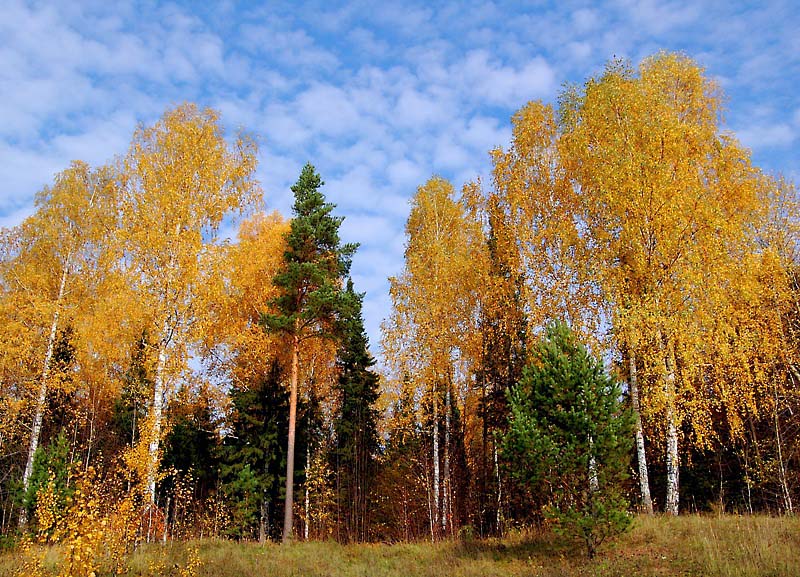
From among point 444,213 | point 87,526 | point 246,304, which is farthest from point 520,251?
point 87,526

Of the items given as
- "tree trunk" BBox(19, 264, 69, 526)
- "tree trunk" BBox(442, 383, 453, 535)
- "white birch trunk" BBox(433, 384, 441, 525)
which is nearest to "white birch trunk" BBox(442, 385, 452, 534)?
"tree trunk" BBox(442, 383, 453, 535)

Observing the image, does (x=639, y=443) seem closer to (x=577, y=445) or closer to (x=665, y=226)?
(x=577, y=445)

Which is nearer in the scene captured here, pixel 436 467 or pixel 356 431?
pixel 436 467

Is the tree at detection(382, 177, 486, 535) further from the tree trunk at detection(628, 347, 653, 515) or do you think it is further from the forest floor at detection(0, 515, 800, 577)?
the tree trunk at detection(628, 347, 653, 515)

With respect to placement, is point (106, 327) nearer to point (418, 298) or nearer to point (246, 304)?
point (246, 304)

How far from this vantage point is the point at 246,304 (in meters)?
18.7

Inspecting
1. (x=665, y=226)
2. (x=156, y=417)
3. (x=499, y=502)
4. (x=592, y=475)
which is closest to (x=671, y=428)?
(x=592, y=475)

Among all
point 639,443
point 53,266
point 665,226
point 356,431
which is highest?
point 53,266

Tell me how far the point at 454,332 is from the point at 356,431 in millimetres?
8789

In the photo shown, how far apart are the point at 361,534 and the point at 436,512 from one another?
17.3ft

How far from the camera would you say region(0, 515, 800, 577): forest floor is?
9266 millimetres

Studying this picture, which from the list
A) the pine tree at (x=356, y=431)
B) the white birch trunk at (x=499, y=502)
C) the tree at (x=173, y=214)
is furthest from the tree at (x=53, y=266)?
the white birch trunk at (x=499, y=502)

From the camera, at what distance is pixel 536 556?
11117 millimetres

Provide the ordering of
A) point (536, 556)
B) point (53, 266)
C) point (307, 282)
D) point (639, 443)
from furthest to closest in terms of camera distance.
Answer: point (53, 266), point (307, 282), point (639, 443), point (536, 556)
